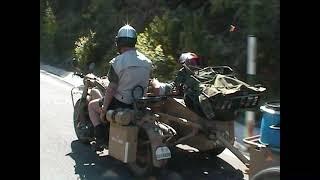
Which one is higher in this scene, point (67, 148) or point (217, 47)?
point (217, 47)

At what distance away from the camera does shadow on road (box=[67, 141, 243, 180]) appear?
4559 mm

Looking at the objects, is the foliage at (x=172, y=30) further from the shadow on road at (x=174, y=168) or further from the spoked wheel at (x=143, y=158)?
the spoked wheel at (x=143, y=158)

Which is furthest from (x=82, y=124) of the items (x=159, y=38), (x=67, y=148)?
(x=159, y=38)

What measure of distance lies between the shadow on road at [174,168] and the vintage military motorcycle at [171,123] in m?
0.18

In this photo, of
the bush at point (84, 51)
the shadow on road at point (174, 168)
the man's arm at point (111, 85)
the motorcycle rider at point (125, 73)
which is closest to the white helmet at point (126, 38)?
the motorcycle rider at point (125, 73)

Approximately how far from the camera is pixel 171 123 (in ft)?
15.4

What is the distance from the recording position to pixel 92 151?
207 inches

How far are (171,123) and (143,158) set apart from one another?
0.49 metres

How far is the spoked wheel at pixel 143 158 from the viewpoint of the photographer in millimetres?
4309

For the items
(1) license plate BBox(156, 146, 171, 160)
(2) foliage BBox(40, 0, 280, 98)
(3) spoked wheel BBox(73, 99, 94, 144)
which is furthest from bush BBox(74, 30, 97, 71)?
(1) license plate BBox(156, 146, 171, 160)

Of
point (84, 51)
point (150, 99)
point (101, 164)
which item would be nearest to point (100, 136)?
point (101, 164)

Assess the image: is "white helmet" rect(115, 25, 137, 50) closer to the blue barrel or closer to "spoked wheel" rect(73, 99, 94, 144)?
"spoked wheel" rect(73, 99, 94, 144)
